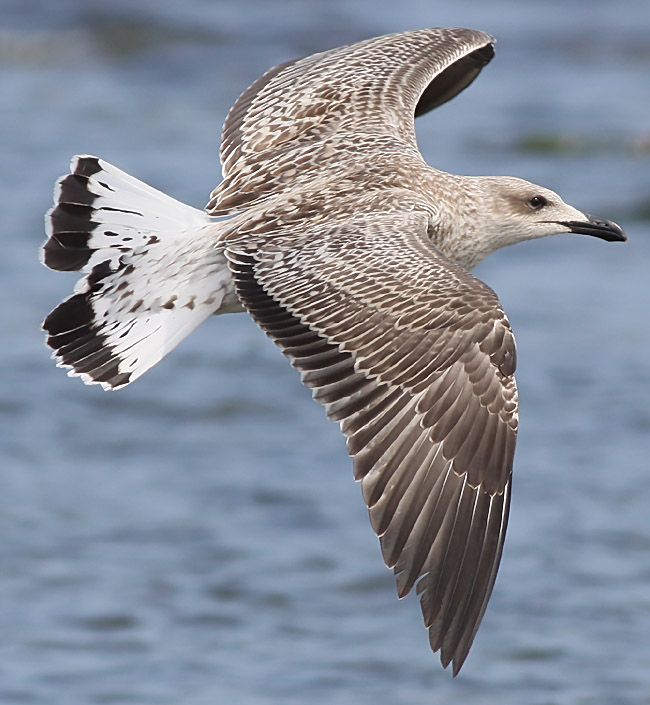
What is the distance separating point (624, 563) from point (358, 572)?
1174 millimetres

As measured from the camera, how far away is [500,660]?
22.2 feet

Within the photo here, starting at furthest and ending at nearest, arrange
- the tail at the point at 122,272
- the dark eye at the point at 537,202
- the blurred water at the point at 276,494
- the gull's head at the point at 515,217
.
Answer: the blurred water at the point at 276,494 < the dark eye at the point at 537,202 < the gull's head at the point at 515,217 < the tail at the point at 122,272

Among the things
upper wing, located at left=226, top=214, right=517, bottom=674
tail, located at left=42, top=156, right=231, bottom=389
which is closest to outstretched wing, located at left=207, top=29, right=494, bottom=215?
tail, located at left=42, top=156, right=231, bottom=389

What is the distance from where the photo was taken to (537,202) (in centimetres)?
635

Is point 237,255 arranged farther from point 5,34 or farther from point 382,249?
point 5,34

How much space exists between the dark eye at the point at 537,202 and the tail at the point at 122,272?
4.18ft

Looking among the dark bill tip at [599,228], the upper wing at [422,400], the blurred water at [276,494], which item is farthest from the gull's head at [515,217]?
the blurred water at [276,494]

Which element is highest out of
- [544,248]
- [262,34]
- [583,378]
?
[262,34]

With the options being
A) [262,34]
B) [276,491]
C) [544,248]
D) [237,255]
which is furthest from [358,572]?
[262,34]

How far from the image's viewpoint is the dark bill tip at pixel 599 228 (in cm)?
622

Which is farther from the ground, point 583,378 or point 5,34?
point 5,34

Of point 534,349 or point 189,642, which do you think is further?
point 534,349

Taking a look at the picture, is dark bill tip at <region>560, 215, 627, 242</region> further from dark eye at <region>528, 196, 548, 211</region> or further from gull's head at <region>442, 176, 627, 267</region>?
dark eye at <region>528, 196, 548, 211</region>

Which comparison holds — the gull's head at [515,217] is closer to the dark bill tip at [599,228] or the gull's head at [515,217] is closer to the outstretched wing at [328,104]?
the dark bill tip at [599,228]
